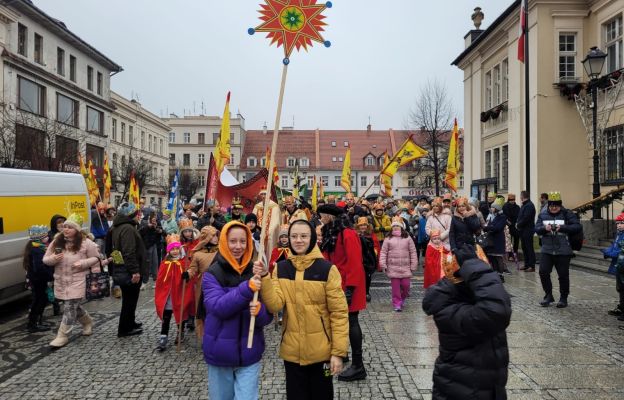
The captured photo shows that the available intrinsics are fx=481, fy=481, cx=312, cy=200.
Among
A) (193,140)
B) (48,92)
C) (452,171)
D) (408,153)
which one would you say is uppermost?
(193,140)

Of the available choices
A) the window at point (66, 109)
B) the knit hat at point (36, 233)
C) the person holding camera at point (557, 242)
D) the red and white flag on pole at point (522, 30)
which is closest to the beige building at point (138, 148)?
the window at point (66, 109)

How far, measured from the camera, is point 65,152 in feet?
77.9

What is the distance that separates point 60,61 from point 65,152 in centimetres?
1745

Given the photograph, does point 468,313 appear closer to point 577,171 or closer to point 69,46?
point 577,171

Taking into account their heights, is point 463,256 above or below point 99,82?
below

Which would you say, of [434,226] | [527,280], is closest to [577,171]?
[527,280]

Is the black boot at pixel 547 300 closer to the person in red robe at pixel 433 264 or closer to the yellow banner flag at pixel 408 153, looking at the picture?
the person in red robe at pixel 433 264

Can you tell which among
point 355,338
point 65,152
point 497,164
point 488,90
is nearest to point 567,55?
point 488,90

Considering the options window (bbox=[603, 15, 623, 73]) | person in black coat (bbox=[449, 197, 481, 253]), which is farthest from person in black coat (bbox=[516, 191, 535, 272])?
window (bbox=[603, 15, 623, 73])

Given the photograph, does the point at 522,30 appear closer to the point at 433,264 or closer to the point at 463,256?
the point at 433,264

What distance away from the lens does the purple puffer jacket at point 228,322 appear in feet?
10.8

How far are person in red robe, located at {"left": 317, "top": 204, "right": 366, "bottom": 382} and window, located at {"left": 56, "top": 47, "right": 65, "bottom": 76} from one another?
37981mm

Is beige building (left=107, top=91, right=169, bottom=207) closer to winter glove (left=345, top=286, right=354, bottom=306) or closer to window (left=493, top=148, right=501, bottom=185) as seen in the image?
window (left=493, top=148, right=501, bottom=185)

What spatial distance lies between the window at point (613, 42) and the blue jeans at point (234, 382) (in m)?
18.2
